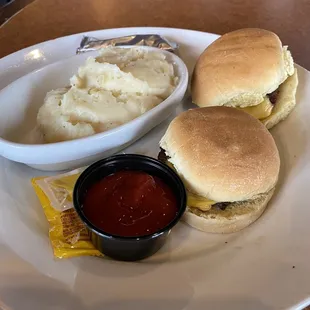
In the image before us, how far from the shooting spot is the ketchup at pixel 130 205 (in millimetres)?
1500

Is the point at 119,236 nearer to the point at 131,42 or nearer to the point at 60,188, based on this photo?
the point at 60,188

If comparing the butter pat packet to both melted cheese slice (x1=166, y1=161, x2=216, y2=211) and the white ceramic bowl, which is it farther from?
melted cheese slice (x1=166, y1=161, x2=216, y2=211)

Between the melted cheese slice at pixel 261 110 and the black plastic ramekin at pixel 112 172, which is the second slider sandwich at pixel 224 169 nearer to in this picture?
the black plastic ramekin at pixel 112 172

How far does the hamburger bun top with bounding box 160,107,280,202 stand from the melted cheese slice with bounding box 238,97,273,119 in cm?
28

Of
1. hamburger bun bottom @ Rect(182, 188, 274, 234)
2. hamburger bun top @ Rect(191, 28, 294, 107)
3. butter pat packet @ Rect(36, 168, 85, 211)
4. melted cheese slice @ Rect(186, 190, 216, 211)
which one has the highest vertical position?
butter pat packet @ Rect(36, 168, 85, 211)

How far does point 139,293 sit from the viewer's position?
142 cm

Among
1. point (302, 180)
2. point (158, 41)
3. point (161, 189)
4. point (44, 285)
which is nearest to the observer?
point (44, 285)

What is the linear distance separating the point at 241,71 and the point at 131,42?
0.65 meters

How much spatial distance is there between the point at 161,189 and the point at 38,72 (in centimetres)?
87

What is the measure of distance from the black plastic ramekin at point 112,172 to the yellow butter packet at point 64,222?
0.06m

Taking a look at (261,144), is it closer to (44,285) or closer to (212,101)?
(212,101)

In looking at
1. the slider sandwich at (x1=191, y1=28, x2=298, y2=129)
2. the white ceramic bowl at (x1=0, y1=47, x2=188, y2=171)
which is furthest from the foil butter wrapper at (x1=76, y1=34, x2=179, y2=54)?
the slider sandwich at (x1=191, y1=28, x2=298, y2=129)

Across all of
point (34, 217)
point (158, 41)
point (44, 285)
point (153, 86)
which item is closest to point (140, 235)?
point (44, 285)

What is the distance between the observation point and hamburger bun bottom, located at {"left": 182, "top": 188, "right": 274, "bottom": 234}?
1647mm
